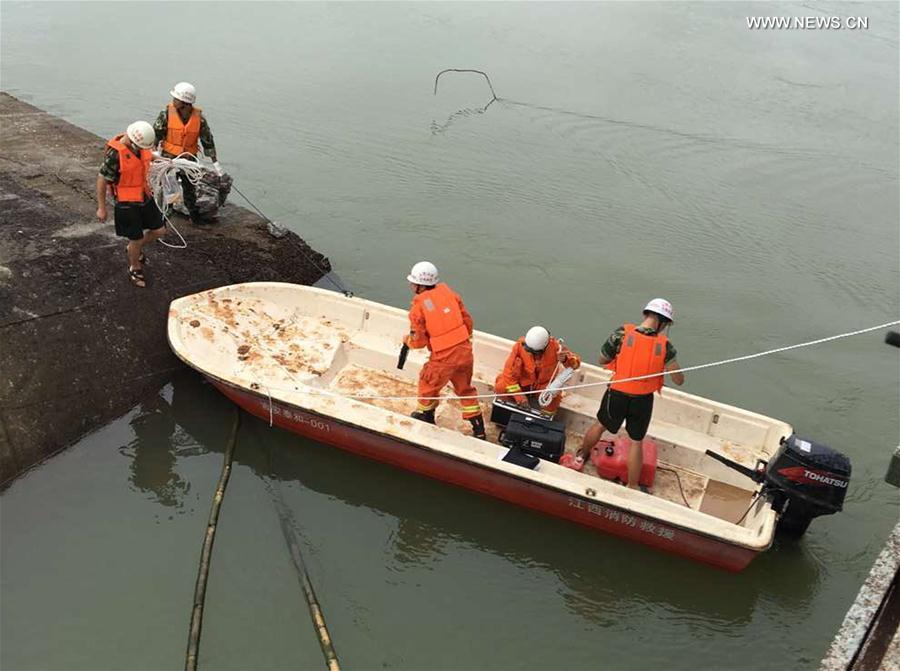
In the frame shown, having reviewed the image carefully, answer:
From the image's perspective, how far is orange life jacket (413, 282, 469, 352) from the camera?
19.3 ft

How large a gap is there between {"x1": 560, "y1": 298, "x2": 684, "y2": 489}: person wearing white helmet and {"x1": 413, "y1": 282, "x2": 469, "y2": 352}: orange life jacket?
1147 mm

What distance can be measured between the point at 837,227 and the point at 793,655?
7.80m

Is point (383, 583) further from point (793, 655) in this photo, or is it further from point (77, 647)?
point (793, 655)

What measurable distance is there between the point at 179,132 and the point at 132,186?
109cm

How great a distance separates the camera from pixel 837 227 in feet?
37.2

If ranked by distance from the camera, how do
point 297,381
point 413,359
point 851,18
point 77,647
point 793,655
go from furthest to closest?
point 851,18, point 413,359, point 297,381, point 793,655, point 77,647

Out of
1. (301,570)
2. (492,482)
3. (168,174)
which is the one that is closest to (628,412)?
(492,482)

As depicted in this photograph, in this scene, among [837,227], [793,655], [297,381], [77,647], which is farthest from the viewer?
[837,227]

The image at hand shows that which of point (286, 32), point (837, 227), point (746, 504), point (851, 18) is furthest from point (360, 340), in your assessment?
point (851, 18)

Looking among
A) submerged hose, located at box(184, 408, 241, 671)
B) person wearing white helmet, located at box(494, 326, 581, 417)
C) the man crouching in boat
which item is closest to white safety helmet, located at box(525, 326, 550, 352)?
person wearing white helmet, located at box(494, 326, 581, 417)

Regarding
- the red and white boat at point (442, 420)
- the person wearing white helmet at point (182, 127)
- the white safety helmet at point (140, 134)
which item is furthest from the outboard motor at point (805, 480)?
the person wearing white helmet at point (182, 127)

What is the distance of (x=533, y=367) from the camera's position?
6.32 meters

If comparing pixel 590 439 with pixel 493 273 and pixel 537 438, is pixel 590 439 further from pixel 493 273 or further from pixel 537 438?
pixel 493 273

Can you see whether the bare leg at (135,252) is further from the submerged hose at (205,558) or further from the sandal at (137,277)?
the submerged hose at (205,558)
